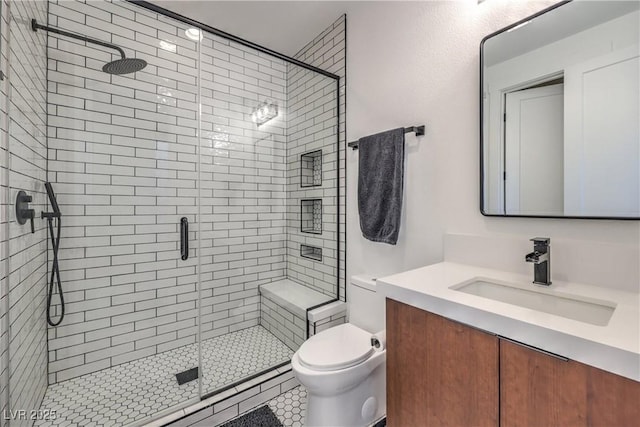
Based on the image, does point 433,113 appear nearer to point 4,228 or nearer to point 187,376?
point 4,228

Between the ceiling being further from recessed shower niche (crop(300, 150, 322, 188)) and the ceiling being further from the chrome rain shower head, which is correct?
recessed shower niche (crop(300, 150, 322, 188))

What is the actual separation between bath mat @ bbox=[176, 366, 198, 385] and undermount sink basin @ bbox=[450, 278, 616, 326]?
165 centimetres

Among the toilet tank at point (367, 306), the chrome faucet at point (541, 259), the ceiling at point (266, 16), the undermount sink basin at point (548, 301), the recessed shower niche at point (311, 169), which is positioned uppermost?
the ceiling at point (266, 16)

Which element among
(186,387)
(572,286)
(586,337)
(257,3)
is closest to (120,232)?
(186,387)

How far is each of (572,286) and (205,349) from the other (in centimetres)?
207

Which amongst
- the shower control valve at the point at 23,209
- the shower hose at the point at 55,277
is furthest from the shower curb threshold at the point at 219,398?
the shower control valve at the point at 23,209

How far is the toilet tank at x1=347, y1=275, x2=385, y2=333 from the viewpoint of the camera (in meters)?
1.58

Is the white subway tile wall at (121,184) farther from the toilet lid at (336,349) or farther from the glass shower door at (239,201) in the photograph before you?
the toilet lid at (336,349)

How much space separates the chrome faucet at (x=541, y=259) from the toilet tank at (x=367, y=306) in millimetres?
732

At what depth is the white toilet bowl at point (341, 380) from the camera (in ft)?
4.17

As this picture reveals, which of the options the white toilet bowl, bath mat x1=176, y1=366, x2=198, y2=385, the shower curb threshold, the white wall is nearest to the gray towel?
the white wall

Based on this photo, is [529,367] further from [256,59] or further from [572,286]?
[256,59]

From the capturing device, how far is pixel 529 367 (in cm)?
73

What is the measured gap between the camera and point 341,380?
1.27 metres
